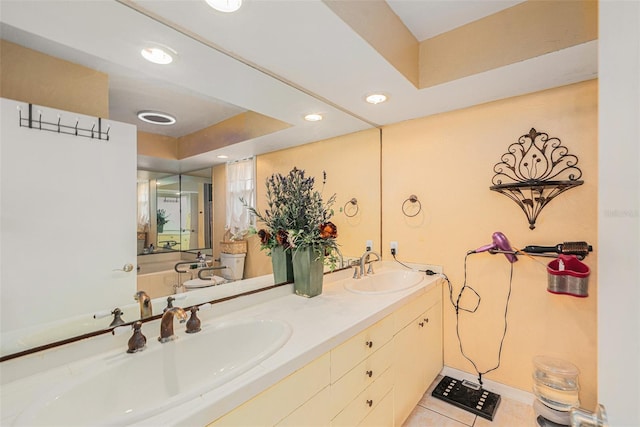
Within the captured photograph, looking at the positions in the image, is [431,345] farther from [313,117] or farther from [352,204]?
[313,117]

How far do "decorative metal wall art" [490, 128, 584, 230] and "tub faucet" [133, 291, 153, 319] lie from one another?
214cm

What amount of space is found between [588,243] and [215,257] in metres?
2.20

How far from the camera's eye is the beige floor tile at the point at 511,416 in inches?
67.6

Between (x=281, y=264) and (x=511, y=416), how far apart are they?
180 cm

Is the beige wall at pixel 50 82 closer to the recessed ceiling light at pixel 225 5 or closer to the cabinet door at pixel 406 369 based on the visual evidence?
the recessed ceiling light at pixel 225 5

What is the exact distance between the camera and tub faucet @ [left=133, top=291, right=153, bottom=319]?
1.07 metres

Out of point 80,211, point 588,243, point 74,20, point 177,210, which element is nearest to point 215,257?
point 177,210

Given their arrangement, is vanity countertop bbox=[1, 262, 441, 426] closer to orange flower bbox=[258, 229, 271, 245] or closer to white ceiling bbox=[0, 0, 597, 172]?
orange flower bbox=[258, 229, 271, 245]

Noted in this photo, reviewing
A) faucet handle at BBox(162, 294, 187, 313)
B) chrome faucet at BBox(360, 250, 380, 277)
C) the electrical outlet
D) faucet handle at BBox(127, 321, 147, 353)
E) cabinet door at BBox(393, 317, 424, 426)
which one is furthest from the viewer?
the electrical outlet

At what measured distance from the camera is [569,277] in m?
1.62

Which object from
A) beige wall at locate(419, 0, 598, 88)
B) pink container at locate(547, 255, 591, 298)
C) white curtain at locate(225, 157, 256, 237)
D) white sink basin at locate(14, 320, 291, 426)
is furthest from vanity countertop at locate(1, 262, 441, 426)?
beige wall at locate(419, 0, 598, 88)

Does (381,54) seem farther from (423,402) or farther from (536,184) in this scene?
(423,402)

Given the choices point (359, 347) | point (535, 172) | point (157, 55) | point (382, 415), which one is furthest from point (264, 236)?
point (535, 172)

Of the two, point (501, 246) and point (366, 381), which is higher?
point (501, 246)
